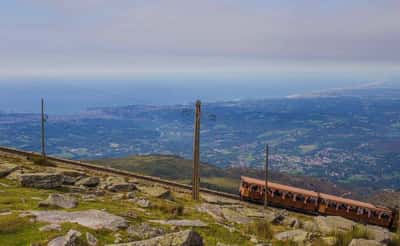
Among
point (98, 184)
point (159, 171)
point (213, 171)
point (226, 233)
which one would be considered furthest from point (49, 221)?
point (213, 171)

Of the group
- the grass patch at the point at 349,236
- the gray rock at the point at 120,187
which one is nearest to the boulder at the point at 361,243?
the grass patch at the point at 349,236

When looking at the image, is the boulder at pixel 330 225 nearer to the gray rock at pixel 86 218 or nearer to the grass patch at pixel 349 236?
the grass patch at pixel 349 236

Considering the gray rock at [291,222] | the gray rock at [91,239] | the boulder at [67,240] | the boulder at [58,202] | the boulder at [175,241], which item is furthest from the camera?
the gray rock at [291,222]

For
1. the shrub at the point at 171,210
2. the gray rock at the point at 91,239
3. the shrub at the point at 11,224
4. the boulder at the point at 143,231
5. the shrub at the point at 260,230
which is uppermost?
the shrub at the point at 11,224

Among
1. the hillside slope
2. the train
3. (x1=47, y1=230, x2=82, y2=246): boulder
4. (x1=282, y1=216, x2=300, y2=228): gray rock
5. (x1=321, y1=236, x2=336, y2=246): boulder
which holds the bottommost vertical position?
the hillside slope

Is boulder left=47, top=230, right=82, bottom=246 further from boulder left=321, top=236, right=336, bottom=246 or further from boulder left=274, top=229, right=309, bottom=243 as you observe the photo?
boulder left=321, top=236, right=336, bottom=246

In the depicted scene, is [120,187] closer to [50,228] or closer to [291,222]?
[291,222]

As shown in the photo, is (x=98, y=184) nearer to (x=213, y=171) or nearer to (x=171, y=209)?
(x=171, y=209)

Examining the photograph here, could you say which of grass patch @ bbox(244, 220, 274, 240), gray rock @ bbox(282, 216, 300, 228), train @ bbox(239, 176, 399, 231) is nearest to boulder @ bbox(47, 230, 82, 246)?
grass patch @ bbox(244, 220, 274, 240)
